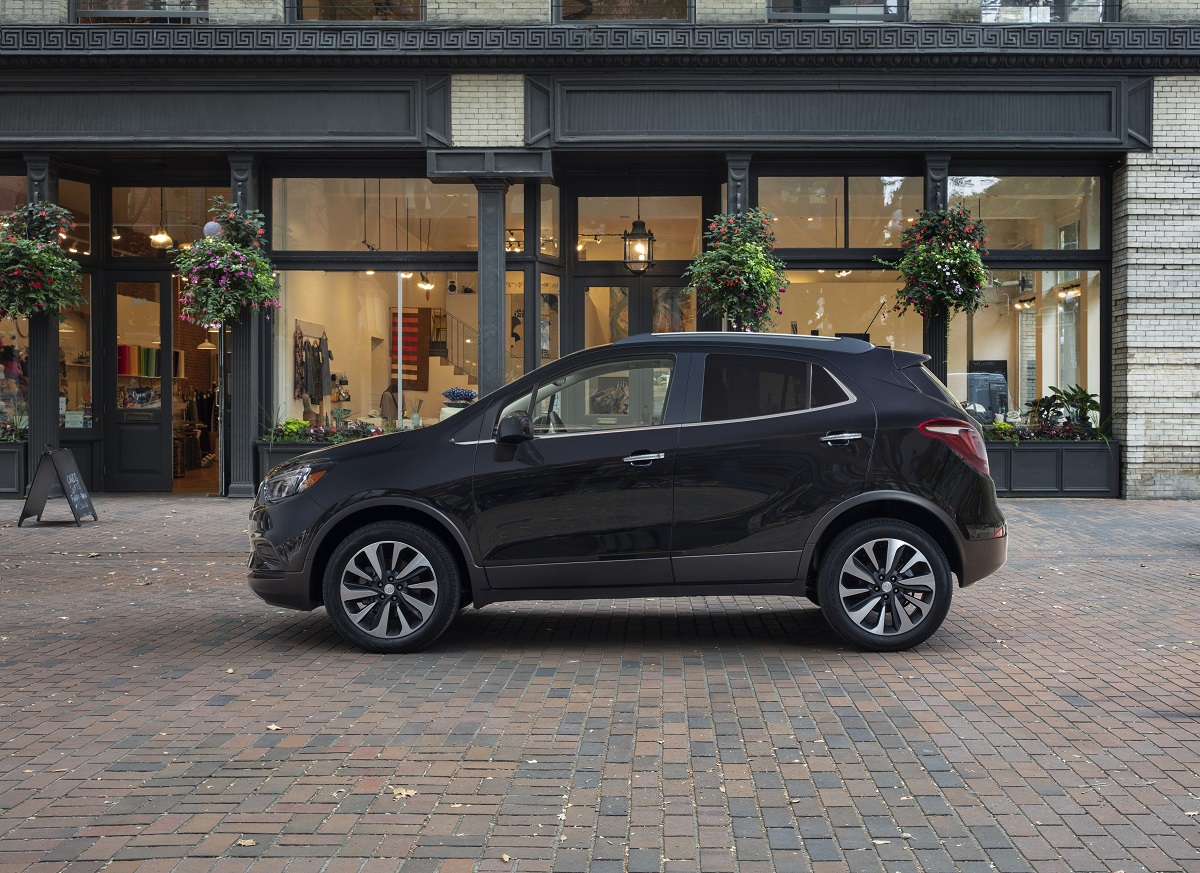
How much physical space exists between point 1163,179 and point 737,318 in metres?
6.24

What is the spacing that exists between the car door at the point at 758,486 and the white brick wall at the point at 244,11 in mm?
11983

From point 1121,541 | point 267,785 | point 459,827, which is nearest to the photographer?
point 459,827

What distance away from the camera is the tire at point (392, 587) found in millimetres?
6875

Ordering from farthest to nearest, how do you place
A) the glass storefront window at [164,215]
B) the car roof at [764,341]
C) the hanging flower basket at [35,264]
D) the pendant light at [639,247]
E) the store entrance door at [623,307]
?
1. the glass storefront window at [164,215]
2. the store entrance door at [623,307]
3. the pendant light at [639,247]
4. the hanging flower basket at [35,264]
5. the car roof at [764,341]

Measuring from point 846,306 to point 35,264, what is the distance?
11.2 meters

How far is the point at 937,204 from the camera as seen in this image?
53.6ft

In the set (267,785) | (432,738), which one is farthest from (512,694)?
(267,785)

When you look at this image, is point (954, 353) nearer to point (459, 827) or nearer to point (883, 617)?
point (883, 617)

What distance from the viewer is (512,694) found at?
19.7 ft

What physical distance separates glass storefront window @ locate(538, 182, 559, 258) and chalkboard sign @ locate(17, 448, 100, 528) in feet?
22.8

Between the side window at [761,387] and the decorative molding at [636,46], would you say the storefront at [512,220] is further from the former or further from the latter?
the side window at [761,387]

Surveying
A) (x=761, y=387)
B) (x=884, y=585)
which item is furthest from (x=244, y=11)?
(x=884, y=585)

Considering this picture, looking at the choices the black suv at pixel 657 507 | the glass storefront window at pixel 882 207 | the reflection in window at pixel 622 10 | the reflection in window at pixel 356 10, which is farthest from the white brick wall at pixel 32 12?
the black suv at pixel 657 507

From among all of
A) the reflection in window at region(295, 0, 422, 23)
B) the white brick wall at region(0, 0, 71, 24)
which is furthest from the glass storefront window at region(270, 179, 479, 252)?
the white brick wall at region(0, 0, 71, 24)
